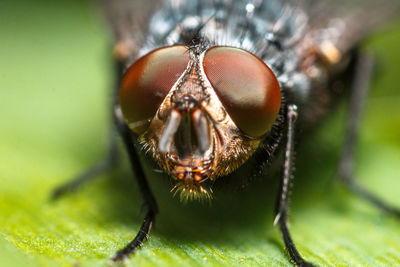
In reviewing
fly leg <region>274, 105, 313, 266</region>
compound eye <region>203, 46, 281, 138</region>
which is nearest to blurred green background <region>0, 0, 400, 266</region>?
fly leg <region>274, 105, 313, 266</region>

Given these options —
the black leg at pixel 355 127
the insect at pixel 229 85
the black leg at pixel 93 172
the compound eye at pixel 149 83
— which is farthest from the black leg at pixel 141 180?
the black leg at pixel 355 127

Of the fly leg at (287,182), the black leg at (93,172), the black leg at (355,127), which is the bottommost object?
the black leg at (93,172)

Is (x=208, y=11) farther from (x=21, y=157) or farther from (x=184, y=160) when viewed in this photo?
(x=21, y=157)

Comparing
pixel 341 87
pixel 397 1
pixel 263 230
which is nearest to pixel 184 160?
pixel 263 230

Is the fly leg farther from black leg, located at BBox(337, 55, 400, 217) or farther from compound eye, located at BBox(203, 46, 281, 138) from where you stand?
black leg, located at BBox(337, 55, 400, 217)

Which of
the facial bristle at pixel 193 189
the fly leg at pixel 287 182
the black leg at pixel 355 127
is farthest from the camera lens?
the black leg at pixel 355 127

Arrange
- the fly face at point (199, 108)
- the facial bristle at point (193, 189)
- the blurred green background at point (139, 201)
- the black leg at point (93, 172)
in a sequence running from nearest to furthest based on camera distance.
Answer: the fly face at point (199, 108) → the facial bristle at point (193, 189) → the blurred green background at point (139, 201) → the black leg at point (93, 172)

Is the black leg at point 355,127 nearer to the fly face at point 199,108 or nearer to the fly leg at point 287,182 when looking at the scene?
the fly leg at point 287,182
